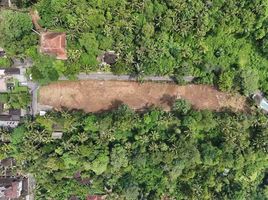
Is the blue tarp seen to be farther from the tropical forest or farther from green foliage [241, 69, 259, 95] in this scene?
green foliage [241, 69, 259, 95]

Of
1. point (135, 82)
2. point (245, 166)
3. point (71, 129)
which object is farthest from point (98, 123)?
point (245, 166)

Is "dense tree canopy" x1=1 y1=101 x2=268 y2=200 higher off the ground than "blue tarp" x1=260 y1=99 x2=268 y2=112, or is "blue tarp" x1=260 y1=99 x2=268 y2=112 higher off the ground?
"blue tarp" x1=260 y1=99 x2=268 y2=112

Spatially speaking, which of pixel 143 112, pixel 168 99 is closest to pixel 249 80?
pixel 168 99

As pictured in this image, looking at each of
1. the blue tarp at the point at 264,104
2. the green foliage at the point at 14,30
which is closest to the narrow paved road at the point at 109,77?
the green foliage at the point at 14,30

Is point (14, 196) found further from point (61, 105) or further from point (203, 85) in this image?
point (203, 85)

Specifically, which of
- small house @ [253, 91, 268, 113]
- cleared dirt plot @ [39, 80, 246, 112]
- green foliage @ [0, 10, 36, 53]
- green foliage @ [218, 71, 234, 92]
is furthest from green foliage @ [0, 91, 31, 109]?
small house @ [253, 91, 268, 113]

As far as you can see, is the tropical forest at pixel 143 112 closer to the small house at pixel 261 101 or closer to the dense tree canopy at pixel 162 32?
the dense tree canopy at pixel 162 32
